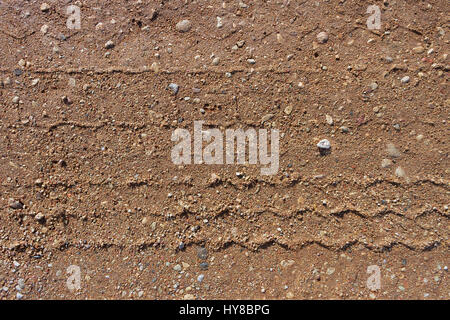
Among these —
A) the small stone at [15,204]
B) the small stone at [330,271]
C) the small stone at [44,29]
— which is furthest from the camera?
the small stone at [44,29]

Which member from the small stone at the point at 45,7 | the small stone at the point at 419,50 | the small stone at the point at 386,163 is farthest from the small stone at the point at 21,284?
the small stone at the point at 419,50

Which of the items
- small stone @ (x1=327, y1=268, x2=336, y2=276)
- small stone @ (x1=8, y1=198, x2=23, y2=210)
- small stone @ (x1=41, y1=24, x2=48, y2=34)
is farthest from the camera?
small stone @ (x1=41, y1=24, x2=48, y2=34)

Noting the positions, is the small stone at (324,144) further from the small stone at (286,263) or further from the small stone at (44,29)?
the small stone at (44,29)

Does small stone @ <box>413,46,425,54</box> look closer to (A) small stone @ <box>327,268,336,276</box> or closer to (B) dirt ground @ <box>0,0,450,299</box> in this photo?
(B) dirt ground @ <box>0,0,450,299</box>

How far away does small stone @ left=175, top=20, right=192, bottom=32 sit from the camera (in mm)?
1800

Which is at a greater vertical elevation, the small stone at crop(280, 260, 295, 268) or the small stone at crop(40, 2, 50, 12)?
the small stone at crop(40, 2, 50, 12)

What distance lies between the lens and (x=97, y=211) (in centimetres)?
168

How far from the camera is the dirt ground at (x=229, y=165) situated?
1.61m

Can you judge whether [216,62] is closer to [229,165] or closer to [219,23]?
[219,23]

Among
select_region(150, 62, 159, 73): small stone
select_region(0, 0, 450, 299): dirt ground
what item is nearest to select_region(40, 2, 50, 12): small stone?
select_region(0, 0, 450, 299): dirt ground

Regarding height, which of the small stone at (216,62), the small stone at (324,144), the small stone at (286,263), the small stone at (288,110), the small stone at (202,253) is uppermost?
the small stone at (216,62)

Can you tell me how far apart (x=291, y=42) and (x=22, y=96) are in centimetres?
154

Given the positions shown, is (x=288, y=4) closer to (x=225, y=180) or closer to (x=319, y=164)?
(x=319, y=164)

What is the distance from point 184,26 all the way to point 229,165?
0.84 meters
